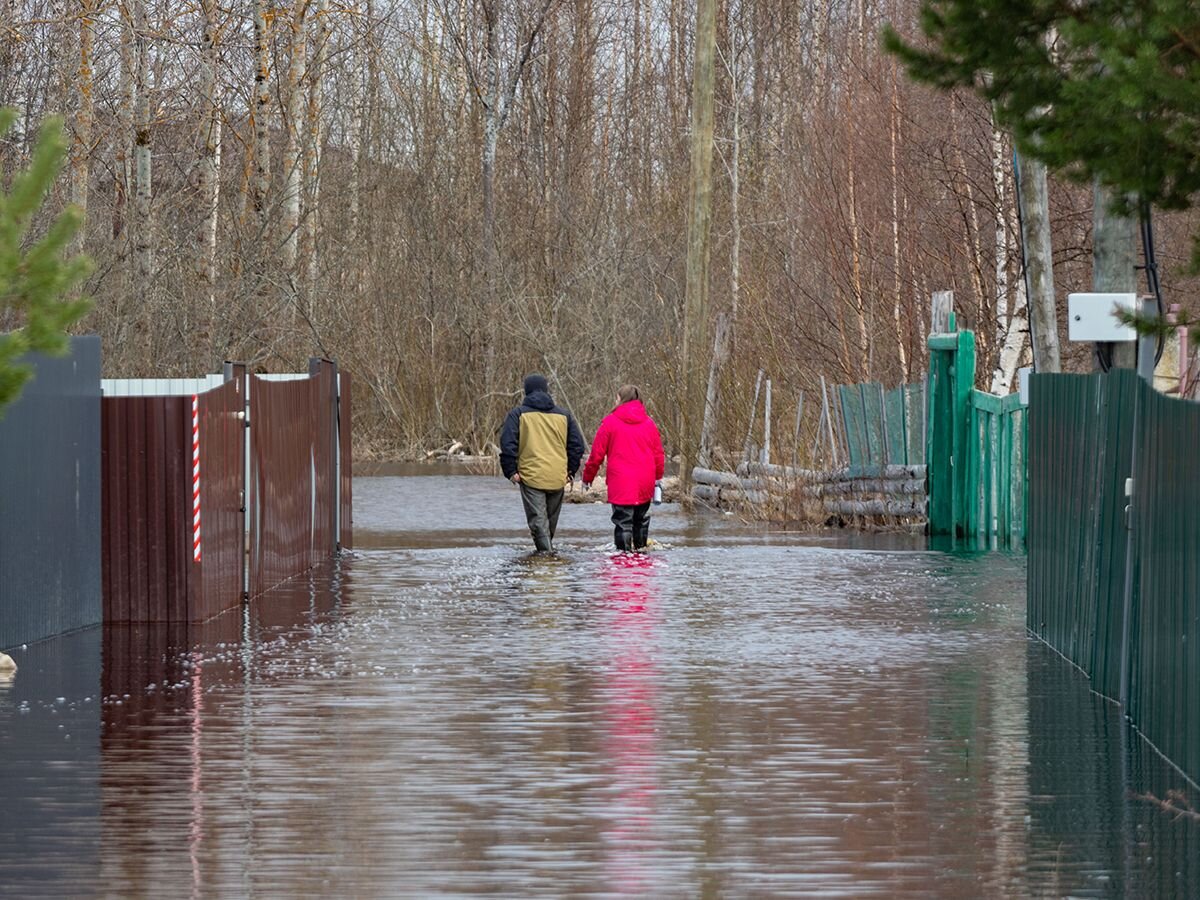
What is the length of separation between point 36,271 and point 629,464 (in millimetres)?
13719

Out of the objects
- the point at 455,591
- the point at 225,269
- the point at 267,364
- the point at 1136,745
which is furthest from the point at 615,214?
the point at 1136,745

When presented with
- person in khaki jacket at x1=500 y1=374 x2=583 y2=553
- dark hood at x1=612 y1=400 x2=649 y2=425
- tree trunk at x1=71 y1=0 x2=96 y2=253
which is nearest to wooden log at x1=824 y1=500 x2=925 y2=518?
dark hood at x1=612 y1=400 x2=649 y2=425

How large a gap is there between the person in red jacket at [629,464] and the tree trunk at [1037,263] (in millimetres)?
3716

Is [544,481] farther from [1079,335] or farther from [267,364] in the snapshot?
[267,364]

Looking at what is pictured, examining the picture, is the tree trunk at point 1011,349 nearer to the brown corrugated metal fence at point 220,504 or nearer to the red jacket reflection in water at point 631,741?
the red jacket reflection in water at point 631,741

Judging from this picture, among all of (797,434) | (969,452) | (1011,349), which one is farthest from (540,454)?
(1011,349)

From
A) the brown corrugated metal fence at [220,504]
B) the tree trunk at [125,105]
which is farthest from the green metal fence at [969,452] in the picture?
the tree trunk at [125,105]

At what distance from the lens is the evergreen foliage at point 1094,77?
9.31m

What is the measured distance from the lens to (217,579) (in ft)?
54.5

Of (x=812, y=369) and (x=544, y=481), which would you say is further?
(x=812, y=369)

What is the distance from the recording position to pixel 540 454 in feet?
71.8

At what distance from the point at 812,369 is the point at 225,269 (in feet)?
33.0

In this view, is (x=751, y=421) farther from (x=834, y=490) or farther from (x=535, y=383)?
(x=535, y=383)

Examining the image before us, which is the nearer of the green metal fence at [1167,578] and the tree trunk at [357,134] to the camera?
the green metal fence at [1167,578]
